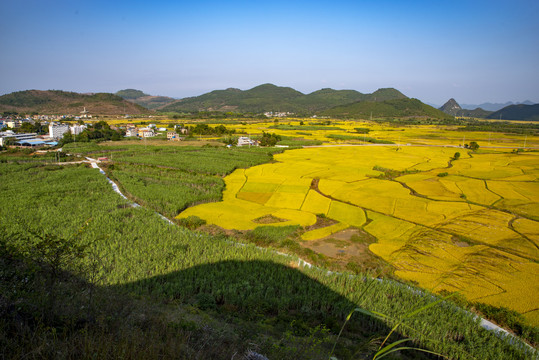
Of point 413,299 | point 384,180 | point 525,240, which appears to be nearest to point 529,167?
point 384,180

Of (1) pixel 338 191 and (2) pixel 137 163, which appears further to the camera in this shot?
(2) pixel 137 163

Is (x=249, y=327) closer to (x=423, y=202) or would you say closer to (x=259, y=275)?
(x=259, y=275)

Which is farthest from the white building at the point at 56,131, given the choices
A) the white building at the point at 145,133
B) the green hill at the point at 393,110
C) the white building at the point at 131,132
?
the green hill at the point at 393,110

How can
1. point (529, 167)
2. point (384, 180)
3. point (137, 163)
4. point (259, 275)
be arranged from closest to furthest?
point (259, 275) → point (384, 180) → point (529, 167) → point (137, 163)

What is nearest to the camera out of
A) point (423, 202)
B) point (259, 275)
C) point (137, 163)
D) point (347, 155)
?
point (259, 275)

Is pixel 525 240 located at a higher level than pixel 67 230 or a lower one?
lower

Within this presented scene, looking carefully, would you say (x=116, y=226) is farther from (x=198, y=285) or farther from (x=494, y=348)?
(x=494, y=348)

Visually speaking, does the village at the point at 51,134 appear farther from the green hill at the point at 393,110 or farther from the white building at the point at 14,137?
the green hill at the point at 393,110

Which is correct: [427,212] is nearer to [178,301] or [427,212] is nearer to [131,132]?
[178,301]
